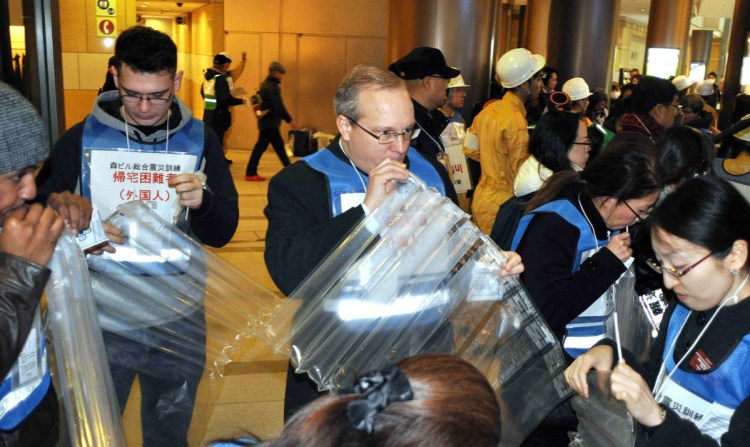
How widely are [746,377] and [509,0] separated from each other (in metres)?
23.9

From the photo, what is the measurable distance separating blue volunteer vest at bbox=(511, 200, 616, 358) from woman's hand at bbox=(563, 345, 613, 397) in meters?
0.68

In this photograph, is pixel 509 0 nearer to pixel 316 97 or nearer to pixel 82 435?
pixel 316 97

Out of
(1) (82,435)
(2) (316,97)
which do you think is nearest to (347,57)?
(2) (316,97)

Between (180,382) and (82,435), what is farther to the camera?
A: (180,382)

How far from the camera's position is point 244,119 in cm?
1509

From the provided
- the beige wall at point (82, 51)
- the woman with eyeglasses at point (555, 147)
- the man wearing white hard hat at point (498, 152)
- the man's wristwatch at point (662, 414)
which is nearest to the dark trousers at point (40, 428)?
the man's wristwatch at point (662, 414)

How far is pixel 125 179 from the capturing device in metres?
2.48

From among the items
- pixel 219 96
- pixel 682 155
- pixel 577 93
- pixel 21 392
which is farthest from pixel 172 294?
pixel 219 96

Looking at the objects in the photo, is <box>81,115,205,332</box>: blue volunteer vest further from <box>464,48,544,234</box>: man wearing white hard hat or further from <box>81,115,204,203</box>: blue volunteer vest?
<box>464,48,544,234</box>: man wearing white hard hat

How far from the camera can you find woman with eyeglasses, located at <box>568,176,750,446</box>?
1614 mm

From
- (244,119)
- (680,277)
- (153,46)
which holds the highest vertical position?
(153,46)

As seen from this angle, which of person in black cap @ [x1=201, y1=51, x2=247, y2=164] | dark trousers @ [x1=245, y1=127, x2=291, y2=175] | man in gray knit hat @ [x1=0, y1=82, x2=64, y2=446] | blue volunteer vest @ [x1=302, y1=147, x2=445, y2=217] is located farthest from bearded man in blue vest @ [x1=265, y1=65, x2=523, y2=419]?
person in black cap @ [x1=201, y1=51, x2=247, y2=164]

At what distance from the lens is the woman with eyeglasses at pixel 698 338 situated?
1.61m

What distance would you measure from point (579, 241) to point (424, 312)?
40.9 inches
